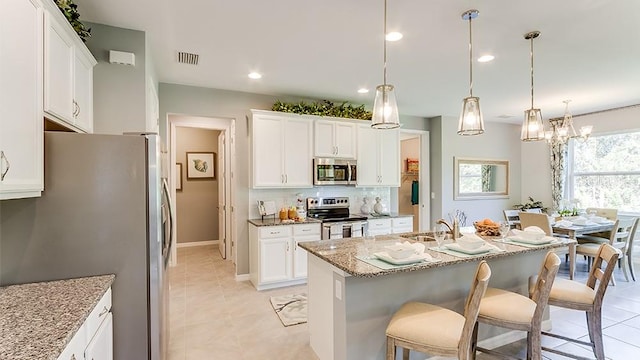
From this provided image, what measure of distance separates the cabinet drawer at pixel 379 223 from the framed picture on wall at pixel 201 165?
159 inches

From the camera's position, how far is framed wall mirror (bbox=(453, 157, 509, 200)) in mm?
6621

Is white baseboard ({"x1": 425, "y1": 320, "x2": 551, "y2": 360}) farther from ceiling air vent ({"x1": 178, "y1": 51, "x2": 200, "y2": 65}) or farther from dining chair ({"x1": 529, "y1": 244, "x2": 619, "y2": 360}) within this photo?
ceiling air vent ({"x1": 178, "y1": 51, "x2": 200, "y2": 65})

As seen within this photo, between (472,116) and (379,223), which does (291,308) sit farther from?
(472,116)

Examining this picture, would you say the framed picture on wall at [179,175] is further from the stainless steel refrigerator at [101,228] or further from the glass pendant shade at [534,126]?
the glass pendant shade at [534,126]

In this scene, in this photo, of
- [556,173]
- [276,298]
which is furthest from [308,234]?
[556,173]

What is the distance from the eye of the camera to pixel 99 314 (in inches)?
63.9

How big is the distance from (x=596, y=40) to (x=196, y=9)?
12.0ft

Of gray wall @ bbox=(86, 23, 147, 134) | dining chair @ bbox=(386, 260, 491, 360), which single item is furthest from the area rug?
gray wall @ bbox=(86, 23, 147, 134)

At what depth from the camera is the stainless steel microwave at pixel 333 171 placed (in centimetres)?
477

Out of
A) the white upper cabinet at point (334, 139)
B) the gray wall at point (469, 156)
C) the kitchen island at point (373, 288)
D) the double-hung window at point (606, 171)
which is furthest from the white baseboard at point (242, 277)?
the double-hung window at point (606, 171)

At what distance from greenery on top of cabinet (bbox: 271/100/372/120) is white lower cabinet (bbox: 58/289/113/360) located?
338cm

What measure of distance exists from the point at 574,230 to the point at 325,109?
3867 millimetres

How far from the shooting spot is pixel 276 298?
3.87 metres

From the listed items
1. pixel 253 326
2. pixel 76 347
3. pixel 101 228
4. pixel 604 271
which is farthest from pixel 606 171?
pixel 76 347
